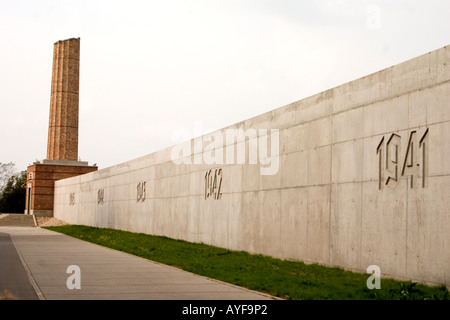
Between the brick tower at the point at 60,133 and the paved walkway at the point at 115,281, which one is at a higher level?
the brick tower at the point at 60,133

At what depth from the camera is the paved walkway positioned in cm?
1125

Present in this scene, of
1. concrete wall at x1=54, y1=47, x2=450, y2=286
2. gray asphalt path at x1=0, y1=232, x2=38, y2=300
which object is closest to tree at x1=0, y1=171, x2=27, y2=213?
concrete wall at x1=54, y1=47, x2=450, y2=286

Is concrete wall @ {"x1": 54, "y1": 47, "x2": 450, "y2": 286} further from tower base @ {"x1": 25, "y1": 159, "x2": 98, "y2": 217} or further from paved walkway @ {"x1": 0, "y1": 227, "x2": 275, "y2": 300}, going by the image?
tower base @ {"x1": 25, "y1": 159, "x2": 98, "y2": 217}

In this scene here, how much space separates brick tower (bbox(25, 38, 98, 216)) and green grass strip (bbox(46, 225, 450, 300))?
45.1 metres

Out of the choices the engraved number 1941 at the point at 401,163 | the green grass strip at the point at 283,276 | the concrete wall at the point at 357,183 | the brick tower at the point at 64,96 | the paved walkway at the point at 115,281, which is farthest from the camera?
the brick tower at the point at 64,96

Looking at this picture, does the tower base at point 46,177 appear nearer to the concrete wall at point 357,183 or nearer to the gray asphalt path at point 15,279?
the concrete wall at point 357,183

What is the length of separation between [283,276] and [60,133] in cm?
5515

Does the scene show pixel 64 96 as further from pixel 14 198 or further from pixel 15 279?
pixel 15 279

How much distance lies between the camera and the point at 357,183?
1479cm

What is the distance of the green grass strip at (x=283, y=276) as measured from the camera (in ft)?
35.9

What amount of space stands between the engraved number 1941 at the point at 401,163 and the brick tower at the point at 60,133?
5521 centimetres

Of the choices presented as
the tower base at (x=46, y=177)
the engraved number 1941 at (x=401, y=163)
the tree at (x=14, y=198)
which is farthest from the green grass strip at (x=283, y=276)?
the tree at (x=14, y=198)

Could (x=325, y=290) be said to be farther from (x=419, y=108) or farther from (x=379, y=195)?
(x=419, y=108)
